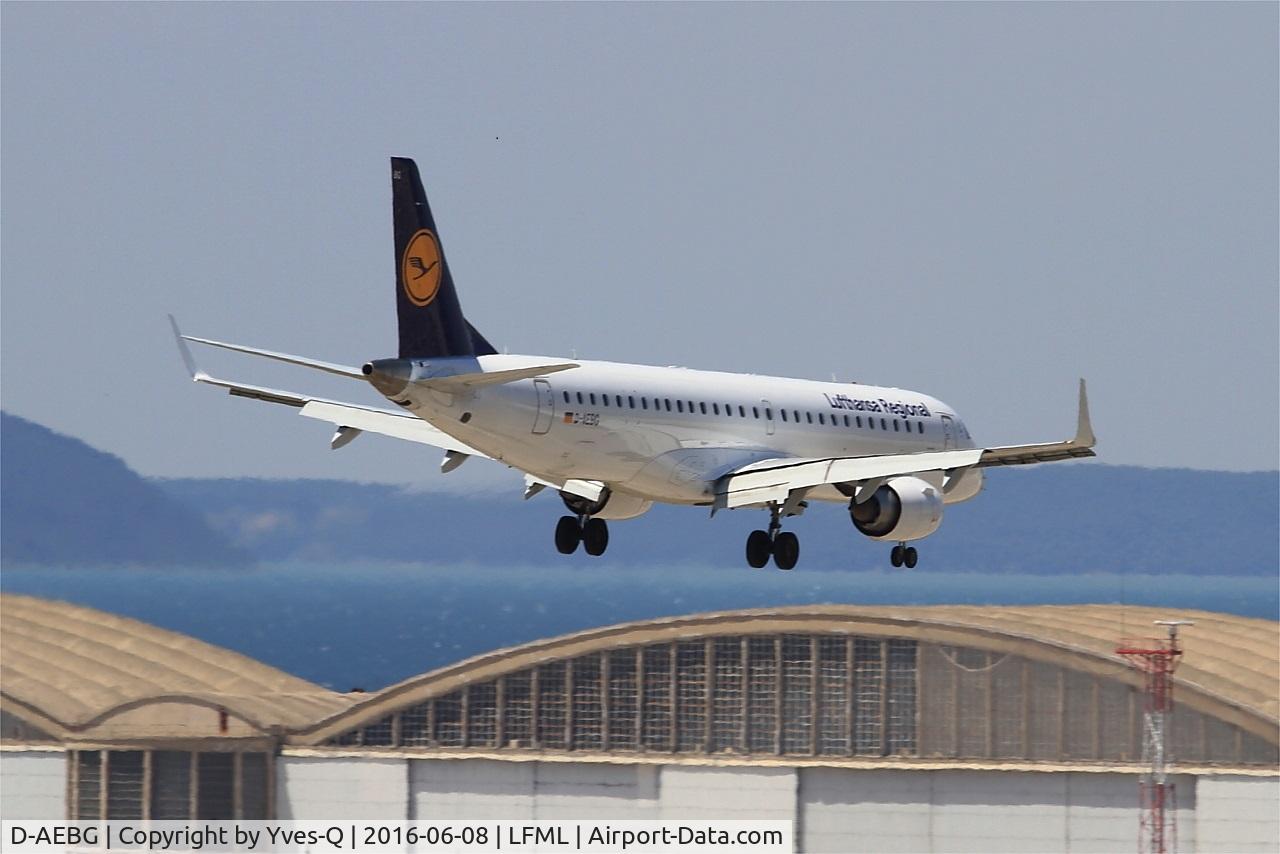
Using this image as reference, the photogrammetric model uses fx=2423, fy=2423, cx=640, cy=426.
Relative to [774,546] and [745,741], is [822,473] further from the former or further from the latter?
[745,741]

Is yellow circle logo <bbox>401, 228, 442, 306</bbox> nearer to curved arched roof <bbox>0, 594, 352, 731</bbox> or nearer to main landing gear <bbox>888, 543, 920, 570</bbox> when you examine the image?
main landing gear <bbox>888, 543, 920, 570</bbox>

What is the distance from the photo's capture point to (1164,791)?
304 ft

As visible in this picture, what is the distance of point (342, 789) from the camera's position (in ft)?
333

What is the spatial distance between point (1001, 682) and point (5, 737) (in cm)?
4330

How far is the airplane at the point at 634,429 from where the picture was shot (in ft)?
213

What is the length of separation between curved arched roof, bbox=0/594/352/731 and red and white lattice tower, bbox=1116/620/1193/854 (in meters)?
35.1

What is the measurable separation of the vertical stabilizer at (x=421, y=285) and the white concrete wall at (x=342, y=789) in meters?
38.7

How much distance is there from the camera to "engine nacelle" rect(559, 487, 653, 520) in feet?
236

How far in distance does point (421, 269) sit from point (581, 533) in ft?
35.6

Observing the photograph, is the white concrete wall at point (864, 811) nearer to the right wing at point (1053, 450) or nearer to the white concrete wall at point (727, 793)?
the white concrete wall at point (727, 793)

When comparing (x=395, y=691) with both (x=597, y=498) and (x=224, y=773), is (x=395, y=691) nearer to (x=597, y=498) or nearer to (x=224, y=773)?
(x=224, y=773)

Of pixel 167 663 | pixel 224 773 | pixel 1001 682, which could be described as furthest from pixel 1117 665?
pixel 167 663

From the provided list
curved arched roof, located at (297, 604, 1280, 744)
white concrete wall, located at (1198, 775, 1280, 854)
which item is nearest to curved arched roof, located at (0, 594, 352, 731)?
curved arched roof, located at (297, 604, 1280, 744)
